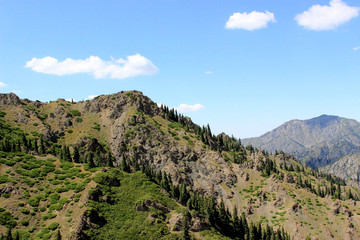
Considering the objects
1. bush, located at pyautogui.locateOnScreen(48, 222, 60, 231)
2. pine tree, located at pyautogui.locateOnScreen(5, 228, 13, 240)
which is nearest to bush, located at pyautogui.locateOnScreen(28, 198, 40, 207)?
bush, located at pyautogui.locateOnScreen(48, 222, 60, 231)

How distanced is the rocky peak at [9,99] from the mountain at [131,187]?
54 centimetres

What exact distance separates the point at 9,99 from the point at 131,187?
11784 cm

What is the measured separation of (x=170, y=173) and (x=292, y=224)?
7040 centimetres

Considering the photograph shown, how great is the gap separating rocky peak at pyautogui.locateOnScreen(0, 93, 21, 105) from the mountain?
1.79 feet

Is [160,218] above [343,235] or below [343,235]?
above

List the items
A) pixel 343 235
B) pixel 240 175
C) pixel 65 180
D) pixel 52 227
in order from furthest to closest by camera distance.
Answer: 1. pixel 240 175
2. pixel 343 235
3. pixel 65 180
4. pixel 52 227

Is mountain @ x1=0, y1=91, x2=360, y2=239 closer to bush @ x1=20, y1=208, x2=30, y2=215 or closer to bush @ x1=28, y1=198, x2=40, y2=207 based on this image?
bush @ x1=28, y1=198, x2=40, y2=207

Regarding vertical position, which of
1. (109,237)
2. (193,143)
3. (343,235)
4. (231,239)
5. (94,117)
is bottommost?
(343,235)

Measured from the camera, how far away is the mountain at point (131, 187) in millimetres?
90812

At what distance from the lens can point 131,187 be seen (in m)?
112

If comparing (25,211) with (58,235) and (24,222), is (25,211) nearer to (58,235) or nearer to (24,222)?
(24,222)

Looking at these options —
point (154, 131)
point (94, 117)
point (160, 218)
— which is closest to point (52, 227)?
point (160, 218)

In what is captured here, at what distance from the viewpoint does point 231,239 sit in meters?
106

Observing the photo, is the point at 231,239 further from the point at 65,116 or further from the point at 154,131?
the point at 65,116
